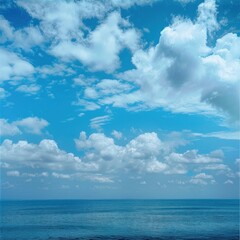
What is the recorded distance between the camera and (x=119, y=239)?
6212 centimetres

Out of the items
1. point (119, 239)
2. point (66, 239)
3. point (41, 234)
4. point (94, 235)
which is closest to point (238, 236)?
point (119, 239)

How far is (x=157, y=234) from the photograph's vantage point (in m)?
68.8

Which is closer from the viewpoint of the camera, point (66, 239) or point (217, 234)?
point (66, 239)

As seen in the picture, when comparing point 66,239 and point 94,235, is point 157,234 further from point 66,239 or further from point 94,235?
point 66,239

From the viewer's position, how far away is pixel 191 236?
6569cm

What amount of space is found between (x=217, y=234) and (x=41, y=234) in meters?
43.0

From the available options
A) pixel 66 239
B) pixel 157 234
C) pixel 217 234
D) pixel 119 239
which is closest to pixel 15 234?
pixel 66 239

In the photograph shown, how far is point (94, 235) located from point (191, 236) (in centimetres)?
2257

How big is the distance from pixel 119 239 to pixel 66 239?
12.0 metres

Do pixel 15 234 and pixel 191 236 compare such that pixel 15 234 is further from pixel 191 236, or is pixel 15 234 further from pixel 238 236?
pixel 238 236

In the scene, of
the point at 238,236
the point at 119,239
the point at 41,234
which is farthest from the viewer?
the point at 41,234

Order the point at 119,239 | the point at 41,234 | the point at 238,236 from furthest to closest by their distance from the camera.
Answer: the point at 41,234 → the point at 238,236 → the point at 119,239

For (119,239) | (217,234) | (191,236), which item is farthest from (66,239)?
(217,234)

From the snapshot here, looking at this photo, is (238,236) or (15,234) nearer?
(238,236)
